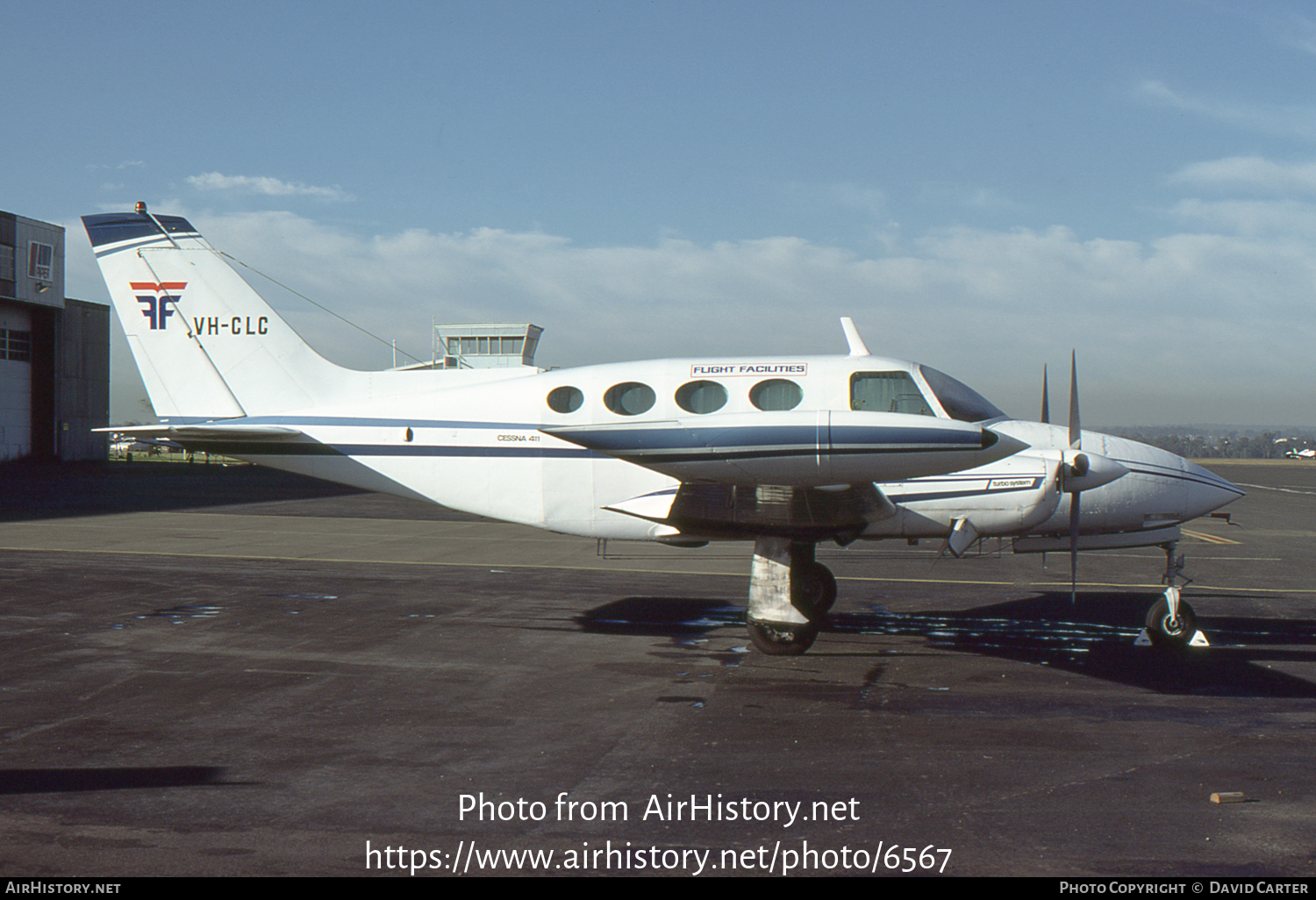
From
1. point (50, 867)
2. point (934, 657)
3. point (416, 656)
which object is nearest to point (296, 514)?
point (416, 656)

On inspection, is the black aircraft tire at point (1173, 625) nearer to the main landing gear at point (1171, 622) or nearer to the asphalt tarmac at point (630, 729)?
the main landing gear at point (1171, 622)

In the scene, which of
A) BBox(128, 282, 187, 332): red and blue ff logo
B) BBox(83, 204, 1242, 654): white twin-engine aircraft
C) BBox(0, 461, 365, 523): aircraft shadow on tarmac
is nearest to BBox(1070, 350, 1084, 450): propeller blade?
BBox(83, 204, 1242, 654): white twin-engine aircraft

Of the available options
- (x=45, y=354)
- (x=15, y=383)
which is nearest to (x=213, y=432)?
(x=15, y=383)

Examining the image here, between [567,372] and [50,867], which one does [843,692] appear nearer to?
[567,372]

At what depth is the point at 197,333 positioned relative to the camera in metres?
12.3

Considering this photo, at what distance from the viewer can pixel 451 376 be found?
38.9 ft

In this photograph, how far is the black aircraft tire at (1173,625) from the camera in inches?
407

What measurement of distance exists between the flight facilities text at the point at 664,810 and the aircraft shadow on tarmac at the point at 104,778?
1820 millimetres

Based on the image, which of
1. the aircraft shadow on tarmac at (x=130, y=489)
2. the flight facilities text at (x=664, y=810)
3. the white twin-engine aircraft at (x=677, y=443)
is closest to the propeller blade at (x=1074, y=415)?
the white twin-engine aircraft at (x=677, y=443)

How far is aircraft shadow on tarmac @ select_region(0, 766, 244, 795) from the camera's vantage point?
240 inches

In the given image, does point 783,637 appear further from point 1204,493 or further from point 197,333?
point 197,333

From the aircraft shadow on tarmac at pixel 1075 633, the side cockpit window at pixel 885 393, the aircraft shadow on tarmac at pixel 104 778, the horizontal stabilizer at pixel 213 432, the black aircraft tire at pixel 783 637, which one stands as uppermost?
the side cockpit window at pixel 885 393

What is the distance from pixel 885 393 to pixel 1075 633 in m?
4.14

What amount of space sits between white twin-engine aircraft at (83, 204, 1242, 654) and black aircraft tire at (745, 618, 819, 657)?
2cm
